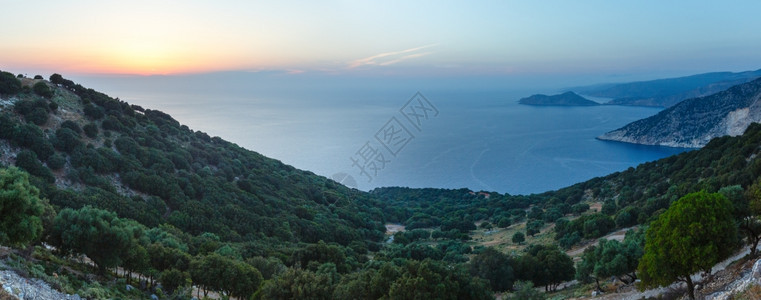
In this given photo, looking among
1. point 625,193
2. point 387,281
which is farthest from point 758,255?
point 625,193

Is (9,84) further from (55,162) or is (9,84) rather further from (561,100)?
(561,100)

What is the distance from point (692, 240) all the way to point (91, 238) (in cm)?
1528

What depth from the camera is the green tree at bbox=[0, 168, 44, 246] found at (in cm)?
991

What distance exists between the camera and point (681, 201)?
1021 centimetres

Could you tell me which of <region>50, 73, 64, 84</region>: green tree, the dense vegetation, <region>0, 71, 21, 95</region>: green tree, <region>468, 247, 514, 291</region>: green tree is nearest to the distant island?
the dense vegetation

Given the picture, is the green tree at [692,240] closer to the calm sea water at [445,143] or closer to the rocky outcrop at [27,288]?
the rocky outcrop at [27,288]

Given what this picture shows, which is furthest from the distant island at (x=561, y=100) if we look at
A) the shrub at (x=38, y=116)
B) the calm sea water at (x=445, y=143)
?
the shrub at (x=38, y=116)

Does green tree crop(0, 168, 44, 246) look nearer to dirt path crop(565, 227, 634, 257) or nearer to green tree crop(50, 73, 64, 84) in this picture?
dirt path crop(565, 227, 634, 257)

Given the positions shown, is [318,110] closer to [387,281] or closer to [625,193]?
[625,193]

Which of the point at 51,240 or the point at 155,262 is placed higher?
the point at 51,240

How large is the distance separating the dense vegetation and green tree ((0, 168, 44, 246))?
3 centimetres

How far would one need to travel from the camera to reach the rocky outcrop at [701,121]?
7794cm

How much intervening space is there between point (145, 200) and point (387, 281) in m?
16.7

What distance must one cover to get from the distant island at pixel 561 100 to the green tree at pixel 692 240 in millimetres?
179507
